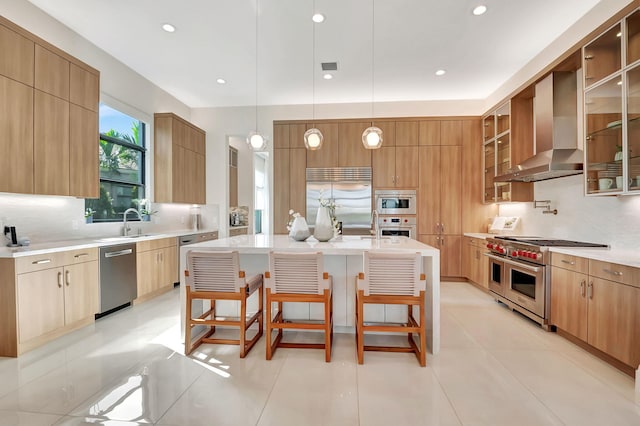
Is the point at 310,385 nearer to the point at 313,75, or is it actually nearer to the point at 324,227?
the point at 324,227

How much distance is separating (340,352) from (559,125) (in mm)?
3452

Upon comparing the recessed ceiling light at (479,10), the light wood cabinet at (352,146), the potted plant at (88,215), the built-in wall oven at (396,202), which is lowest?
the potted plant at (88,215)

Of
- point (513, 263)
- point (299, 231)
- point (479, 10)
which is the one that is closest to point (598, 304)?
point (513, 263)

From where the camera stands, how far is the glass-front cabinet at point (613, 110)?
2400 millimetres

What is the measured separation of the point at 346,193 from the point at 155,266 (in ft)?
10.8

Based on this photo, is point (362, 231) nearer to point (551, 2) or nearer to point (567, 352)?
point (567, 352)

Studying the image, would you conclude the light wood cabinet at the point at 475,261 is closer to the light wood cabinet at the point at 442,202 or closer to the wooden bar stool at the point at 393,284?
the light wood cabinet at the point at 442,202

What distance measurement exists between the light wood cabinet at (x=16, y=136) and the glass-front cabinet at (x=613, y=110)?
17.1 ft

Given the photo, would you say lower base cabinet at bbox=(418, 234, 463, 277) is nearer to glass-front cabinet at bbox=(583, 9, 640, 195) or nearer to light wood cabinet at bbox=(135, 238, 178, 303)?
glass-front cabinet at bbox=(583, 9, 640, 195)

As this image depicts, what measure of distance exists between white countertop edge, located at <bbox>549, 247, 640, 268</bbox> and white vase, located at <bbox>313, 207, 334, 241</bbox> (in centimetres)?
223

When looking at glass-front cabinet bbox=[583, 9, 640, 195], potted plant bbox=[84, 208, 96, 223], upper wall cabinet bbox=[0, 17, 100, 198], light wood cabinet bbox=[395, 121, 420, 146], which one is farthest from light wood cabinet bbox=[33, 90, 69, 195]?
glass-front cabinet bbox=[583, 9, 640, 195]

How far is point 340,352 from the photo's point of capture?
8.54 feet

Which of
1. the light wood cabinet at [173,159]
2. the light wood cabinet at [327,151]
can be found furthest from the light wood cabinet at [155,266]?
the light wood cabinet at [327,151]

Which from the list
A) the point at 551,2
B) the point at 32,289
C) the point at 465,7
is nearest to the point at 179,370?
the point at 32,289
